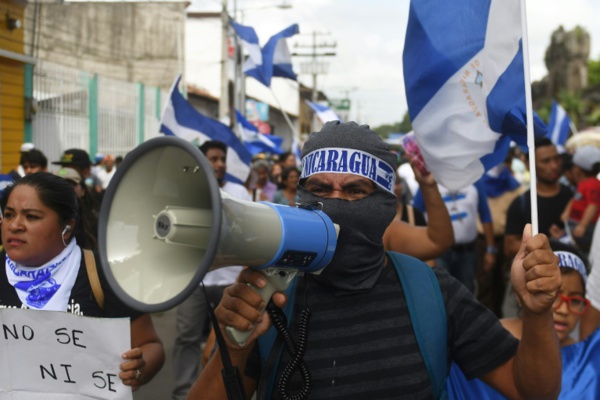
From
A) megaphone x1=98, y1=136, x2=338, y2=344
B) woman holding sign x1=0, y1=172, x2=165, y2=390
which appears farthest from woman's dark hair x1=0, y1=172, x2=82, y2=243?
megaphone x1=98, y1=136, x2=338, y2=344

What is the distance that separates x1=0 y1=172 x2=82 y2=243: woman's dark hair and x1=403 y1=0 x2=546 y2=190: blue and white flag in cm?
152

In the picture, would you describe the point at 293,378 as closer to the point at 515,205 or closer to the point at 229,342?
the point at 229,342

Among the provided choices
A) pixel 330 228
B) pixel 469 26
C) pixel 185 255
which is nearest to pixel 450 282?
pixel 330 228

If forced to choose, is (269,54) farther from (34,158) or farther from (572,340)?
(572,340)

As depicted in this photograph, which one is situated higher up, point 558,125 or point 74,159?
point 558,125

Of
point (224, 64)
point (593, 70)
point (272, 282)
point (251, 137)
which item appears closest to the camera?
point (272, 282)

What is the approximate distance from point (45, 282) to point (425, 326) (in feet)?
4.62

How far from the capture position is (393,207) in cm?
216

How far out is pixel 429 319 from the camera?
2074 mm

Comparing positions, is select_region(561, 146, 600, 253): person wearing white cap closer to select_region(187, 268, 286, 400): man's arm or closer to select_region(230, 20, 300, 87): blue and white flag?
select_region(230, 20, 300, 87): blue and white flag

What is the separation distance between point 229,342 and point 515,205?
472 centimetres

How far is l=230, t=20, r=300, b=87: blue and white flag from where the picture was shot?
9.07 meters

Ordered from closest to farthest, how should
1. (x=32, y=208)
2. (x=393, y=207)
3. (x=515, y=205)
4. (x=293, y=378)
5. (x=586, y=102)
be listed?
(x=293, y=378)
(x=393, y=207)
(x=32, y=208)
(x=515, y=205)
(x=586, y=102)

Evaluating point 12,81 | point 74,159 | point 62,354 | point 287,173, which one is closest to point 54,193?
point 62,354
